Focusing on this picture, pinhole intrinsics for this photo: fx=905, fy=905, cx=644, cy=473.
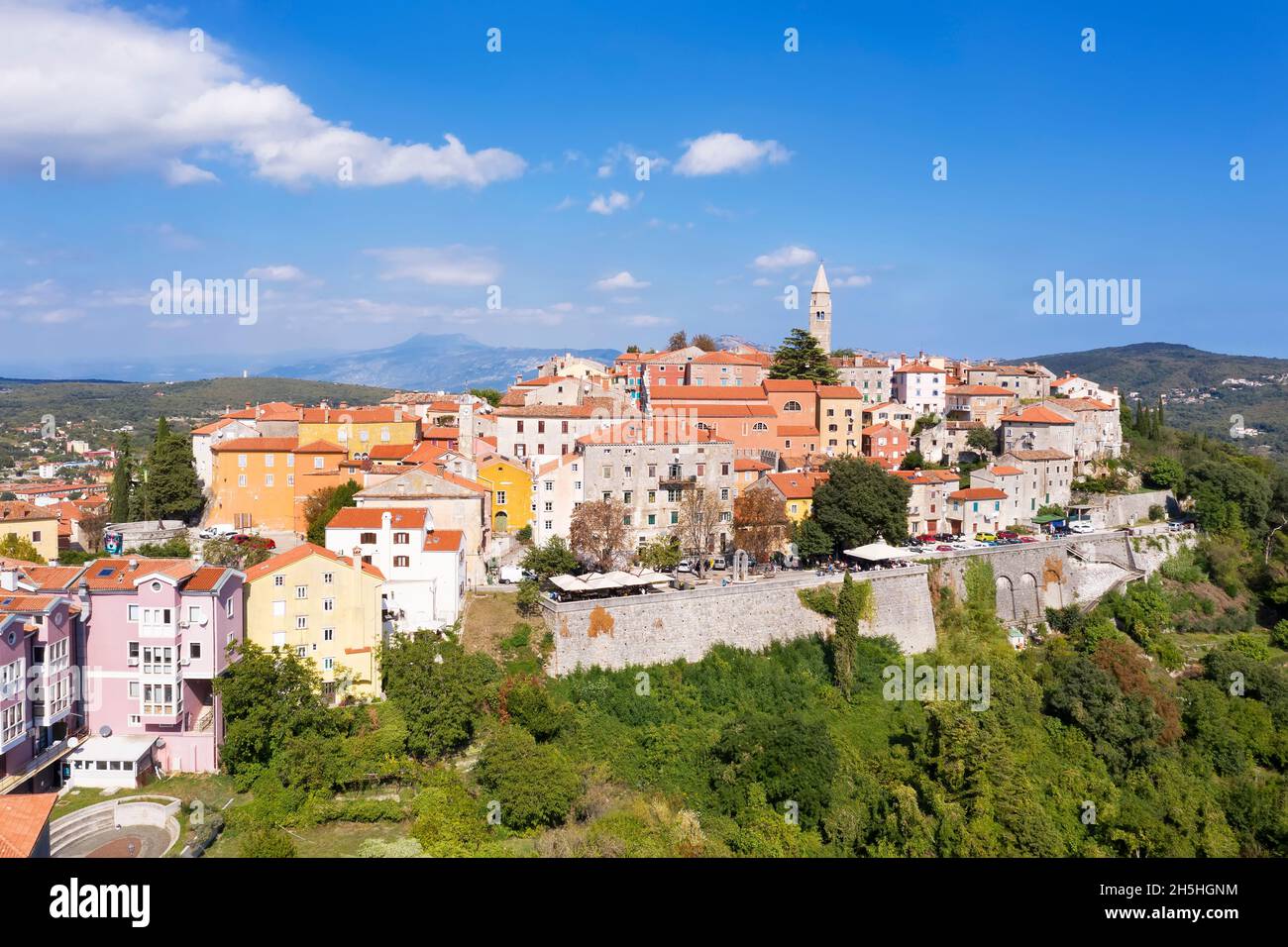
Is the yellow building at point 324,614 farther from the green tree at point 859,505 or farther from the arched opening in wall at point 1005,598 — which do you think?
the arched opening in wall at point 1005,598

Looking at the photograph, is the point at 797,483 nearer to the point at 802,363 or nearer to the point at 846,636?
the point at 846,636

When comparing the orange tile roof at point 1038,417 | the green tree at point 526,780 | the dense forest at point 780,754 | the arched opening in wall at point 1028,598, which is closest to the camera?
the green tree at point 526,780

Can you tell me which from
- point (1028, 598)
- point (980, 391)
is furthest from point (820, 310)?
point (1028, 598)

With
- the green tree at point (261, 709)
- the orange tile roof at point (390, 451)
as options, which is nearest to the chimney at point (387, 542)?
the green tree at point (261, 709)

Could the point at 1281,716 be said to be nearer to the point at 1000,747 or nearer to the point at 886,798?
the point at 1000,747

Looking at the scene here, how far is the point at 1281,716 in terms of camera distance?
1073 inches

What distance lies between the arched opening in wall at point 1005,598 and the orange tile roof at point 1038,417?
11.6 m

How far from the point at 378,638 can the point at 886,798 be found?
12771 millimetres

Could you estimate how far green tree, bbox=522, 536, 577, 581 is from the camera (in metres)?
26.3

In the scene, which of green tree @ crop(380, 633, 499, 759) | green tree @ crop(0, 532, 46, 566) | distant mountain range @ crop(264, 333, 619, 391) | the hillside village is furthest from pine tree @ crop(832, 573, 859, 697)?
distant mountain range @ crop(264, 333, 619, 391)

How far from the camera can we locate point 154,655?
777 inches

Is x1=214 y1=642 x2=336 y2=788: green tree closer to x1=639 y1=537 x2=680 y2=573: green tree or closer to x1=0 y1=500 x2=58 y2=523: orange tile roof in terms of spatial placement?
x1=639 y1=537 x2=680 y2=573: green tree

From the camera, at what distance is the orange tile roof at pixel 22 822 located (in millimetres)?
10570
